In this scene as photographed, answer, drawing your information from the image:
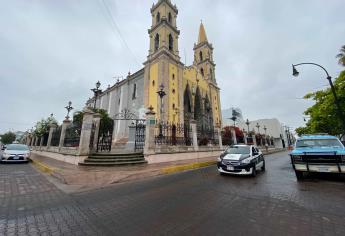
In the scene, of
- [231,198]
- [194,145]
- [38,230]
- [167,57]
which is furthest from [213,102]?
[38,230]

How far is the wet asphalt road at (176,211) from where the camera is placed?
277cm

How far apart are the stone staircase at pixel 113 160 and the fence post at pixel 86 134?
0.53 meters

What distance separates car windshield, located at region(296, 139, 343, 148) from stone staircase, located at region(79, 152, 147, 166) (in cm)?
870

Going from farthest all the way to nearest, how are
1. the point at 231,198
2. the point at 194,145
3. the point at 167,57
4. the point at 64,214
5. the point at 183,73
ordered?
the point at 183,73 → the point at 167,57 → the point at 194,145 → the point at 231,198 → the point at 64,214

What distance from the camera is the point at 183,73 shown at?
98.9ft

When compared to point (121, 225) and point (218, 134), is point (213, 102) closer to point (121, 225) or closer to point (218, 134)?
point (218, 134)

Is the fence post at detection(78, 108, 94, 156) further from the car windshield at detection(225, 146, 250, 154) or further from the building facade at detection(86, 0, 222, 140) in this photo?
the building facade at detection(86, 0, 222, 140)

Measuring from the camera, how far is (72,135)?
1290 centimetres

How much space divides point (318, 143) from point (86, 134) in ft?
41.3

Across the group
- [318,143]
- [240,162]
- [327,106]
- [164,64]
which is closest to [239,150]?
[240,162]

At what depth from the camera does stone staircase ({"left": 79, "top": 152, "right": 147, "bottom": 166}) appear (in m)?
9.64

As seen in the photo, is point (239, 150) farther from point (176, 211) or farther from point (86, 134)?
point (86, 134)

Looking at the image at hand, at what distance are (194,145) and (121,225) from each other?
41.2 ft

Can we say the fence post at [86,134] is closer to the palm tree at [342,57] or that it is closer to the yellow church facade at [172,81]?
the yellow church facade at [172,81]
